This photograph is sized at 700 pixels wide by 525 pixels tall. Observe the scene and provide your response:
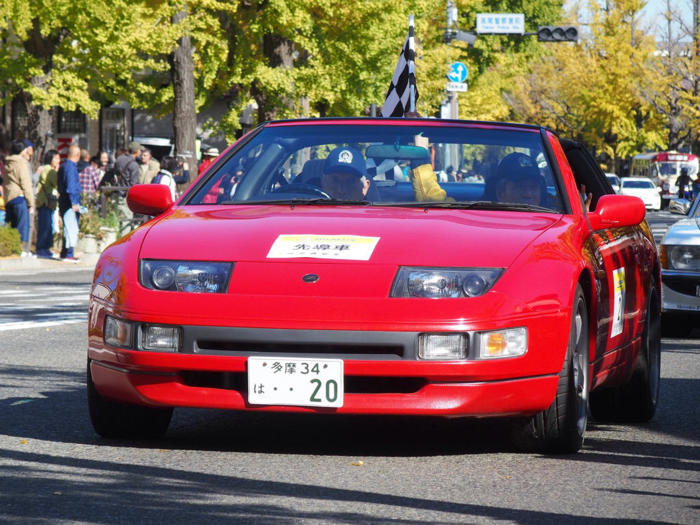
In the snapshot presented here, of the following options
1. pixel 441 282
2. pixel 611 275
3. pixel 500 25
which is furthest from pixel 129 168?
pixel 441 282

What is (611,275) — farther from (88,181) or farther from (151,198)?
(88,181)

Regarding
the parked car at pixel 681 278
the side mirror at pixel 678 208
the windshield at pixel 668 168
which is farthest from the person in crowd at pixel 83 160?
the windshield at pixel 668 168

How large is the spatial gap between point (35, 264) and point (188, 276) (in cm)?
1676

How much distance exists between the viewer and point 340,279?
18.8ft

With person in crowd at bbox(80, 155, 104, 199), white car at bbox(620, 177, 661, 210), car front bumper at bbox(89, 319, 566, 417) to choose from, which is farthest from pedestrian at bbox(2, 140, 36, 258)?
white car at bbox(620, 177, 661, 210)

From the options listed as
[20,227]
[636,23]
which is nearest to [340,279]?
[20,227]

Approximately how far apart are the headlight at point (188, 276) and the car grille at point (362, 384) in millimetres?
331

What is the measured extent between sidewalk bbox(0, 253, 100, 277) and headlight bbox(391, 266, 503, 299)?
626 inches

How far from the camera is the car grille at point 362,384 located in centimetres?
571

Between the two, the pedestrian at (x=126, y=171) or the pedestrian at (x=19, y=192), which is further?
the pedestrian at (x=126, y=171)

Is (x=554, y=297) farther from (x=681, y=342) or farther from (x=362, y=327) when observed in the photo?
(x=681, y=342)

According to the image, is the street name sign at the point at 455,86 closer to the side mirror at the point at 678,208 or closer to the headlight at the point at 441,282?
the side mirror at the point at 678,208

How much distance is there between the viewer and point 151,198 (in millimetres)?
6789

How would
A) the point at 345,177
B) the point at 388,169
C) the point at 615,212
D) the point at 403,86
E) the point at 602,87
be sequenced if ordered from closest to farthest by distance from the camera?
the point at 615,212 < the point at 345,177 < the point at 388,169 < the point at 403,86 < the point at 602,87
